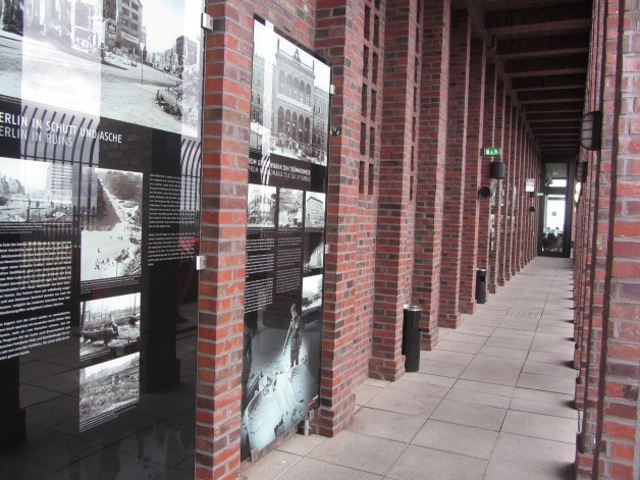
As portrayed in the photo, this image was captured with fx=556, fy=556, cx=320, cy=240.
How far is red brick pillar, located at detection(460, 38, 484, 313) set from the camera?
1010 centimetres

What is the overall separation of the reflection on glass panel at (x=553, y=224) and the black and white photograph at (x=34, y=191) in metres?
31.4

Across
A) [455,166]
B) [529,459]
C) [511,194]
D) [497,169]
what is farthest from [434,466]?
[511,194]

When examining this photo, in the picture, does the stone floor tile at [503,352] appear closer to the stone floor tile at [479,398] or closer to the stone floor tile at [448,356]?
the stone floor tile at [448,356]

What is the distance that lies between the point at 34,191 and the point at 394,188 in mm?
4452

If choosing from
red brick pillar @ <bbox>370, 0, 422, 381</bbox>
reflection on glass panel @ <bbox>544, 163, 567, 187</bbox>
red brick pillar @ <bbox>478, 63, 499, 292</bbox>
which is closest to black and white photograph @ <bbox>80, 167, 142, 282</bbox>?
red brick pillar @ <bbox>370, 0, 422, 381</bbox>

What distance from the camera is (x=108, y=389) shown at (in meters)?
2.38

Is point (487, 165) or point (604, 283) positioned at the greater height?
point (487, 165)

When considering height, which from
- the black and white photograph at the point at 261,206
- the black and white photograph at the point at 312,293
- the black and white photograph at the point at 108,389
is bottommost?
the black and white photograph at the point at 108,389

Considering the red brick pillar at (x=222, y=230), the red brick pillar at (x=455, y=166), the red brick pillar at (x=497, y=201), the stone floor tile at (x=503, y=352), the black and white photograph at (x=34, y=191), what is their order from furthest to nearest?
1. the red brick pillar at (x=497, y=201)
2. the red brick pillar at (x=455, y=166)
3. the stone floor tile at (x=503, y=352)
4. the red brick pillar at (x=222, y=230)
5. the black and white photograph at (x=34, y=191)

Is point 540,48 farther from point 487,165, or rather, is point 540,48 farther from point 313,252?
point 313,252

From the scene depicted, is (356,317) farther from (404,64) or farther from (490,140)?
(490,140)

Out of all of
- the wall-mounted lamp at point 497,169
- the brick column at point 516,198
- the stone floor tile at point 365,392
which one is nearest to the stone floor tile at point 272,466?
the stone floor tile at point 365,392

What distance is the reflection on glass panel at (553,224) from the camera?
3028 centimetres

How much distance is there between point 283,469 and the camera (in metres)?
3.86
